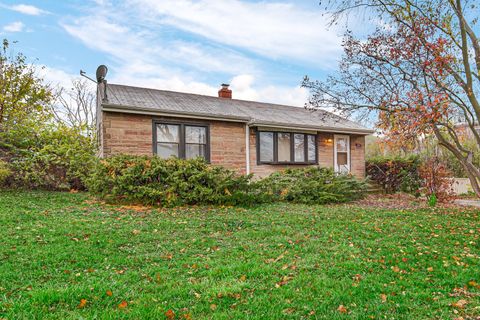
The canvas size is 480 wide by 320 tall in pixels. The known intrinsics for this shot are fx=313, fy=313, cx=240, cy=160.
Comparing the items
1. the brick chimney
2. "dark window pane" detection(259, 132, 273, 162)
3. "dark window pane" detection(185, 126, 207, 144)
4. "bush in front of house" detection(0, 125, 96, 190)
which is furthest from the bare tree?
"dark window pane" detection(259, 132, 273, 162)

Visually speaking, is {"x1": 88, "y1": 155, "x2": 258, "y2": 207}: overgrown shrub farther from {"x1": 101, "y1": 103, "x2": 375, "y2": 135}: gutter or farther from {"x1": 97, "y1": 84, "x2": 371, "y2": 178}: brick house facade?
{"x1": 101, "y1": 103, "x2": 375, "y2": 135}: gutter

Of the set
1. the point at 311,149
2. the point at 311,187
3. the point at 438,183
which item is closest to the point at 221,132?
the point at 311,187

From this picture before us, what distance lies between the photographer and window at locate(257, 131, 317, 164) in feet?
40.0

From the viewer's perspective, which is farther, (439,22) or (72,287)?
(439,22)

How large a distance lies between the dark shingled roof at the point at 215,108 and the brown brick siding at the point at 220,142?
358 millimetres

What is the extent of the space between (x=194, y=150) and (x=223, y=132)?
4.17 ft

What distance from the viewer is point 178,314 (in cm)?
260

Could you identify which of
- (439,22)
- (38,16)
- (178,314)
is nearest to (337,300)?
(178,314)

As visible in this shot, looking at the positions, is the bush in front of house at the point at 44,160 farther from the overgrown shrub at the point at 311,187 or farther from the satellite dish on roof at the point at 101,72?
the overgrown shrub at the point at 311,187

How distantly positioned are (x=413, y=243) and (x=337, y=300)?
8.60ft

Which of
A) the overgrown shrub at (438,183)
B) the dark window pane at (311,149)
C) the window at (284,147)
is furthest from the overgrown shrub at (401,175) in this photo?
the window at (284,147)

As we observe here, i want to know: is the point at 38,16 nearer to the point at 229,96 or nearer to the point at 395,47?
the point at 229,96

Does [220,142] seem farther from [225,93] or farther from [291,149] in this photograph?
[225,93]

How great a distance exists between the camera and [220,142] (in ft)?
37.0
